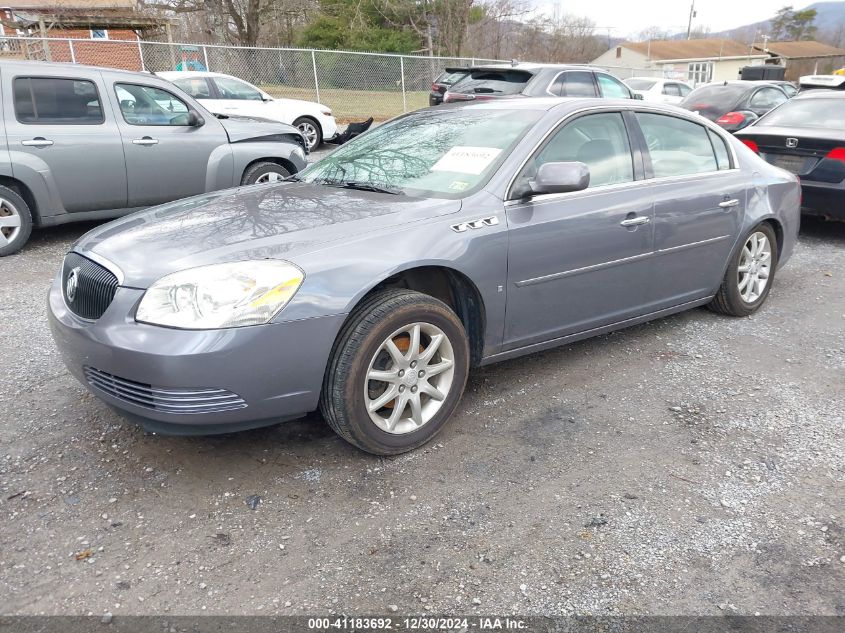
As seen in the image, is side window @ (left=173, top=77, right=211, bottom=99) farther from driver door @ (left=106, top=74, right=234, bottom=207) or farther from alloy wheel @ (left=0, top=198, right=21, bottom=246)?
alloy wheel @ (left=0, top=198, right=21, bottom=246)

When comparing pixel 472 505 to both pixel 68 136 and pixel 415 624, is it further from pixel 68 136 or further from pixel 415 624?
pixel 68 136

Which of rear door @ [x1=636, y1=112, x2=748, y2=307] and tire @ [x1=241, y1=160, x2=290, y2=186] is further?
tire @ [x1=241, y1=160, x2=290, y2=186]

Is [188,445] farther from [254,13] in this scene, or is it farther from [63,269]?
[254,13]

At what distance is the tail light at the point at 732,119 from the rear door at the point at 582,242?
7789 mm

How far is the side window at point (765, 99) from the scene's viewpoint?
11.6m

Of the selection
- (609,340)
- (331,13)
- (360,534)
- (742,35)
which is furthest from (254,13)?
(742,35)

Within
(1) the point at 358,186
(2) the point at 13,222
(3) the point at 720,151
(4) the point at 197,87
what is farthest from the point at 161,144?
(4) the point at 197,87

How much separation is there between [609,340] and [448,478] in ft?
6.65

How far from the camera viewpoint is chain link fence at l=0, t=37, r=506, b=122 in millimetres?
16281

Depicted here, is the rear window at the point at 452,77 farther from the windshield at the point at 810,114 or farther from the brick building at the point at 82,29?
the brick building at the point at 82,29

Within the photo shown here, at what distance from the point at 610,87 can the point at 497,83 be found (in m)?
2.53

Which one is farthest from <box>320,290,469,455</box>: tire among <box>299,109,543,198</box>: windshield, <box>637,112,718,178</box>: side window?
<box>637,112,718,178</box>: side window

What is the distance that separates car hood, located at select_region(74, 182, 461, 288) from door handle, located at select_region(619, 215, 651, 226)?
112 centimetres

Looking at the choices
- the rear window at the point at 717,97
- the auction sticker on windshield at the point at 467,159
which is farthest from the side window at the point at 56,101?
the rear window at the point at 717,97
